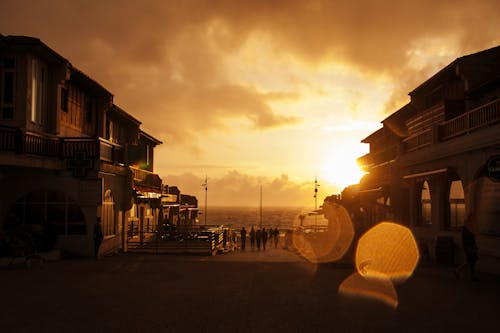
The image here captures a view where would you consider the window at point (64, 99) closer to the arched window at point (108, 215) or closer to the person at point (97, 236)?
the arched window at point (108, 215)

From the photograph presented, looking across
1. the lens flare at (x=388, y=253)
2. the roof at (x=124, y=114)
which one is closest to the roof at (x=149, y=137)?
the roof at (x=124, y=114)

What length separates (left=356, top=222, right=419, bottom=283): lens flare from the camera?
54.7ft

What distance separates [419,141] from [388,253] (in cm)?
597

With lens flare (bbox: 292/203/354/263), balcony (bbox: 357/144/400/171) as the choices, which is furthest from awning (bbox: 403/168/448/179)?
lens flare (bbox: 292/203/354/263)

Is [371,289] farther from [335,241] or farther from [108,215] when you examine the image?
[108,215]

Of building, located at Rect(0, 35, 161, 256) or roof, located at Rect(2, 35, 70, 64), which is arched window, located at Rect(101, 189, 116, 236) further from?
Answer: roof, located at Rect(2, 35, 70, 64)

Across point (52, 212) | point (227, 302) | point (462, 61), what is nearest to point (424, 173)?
point (462, 61)

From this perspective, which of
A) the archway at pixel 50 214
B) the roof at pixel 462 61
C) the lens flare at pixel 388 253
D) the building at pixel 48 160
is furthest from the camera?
the roof at pixel 462 61

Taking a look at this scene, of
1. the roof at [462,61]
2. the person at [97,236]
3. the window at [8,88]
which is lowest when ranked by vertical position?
the person at [97,236]

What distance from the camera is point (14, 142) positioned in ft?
59.8

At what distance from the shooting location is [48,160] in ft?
64.8

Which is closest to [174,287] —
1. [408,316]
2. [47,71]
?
[408,316]

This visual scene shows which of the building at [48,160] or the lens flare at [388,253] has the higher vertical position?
the building at [48,160]

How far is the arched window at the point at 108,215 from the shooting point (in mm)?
22891
